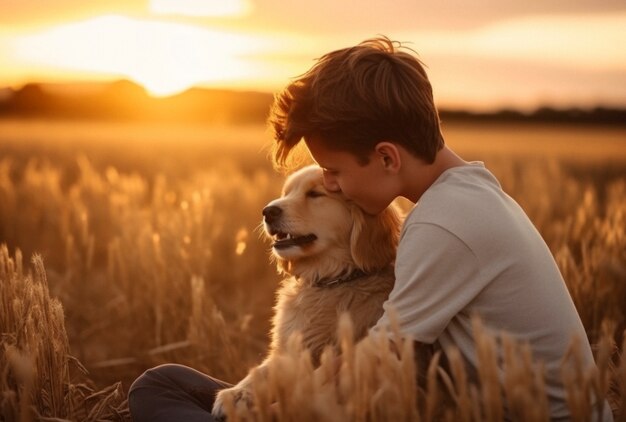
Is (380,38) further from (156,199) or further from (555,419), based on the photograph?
(156,199)

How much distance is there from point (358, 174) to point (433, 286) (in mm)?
651

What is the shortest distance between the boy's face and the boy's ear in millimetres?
12

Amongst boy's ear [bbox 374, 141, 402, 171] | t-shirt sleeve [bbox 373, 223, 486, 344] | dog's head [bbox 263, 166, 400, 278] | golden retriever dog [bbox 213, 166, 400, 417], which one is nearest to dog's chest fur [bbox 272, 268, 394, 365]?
golden retriever dog [bbox 213, 166, 400, 417]

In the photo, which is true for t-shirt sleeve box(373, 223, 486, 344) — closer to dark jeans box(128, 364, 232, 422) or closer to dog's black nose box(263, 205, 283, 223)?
dark jeans box(128, 364, 232, 422)

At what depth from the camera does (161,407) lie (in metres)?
Result: 2.90

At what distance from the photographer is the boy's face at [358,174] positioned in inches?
112

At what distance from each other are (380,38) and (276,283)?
12.4ft

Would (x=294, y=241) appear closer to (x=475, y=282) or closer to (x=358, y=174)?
(x=358, y=174)

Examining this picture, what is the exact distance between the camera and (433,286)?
7.75 ft

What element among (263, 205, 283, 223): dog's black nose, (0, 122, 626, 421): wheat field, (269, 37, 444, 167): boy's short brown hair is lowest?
(0, 122, 626, 421): wheat field

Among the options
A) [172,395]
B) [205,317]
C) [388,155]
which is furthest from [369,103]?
[205,317]

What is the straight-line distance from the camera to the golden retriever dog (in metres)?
3.27

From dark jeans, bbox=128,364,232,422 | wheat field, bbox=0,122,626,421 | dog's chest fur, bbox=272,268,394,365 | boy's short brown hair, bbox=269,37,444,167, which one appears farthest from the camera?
A: dog's chest fur, bbox=272,268,394,365

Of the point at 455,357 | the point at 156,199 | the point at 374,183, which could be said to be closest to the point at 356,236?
the point at 374,183
